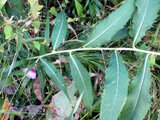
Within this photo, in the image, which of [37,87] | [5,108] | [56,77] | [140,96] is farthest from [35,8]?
[140,96]

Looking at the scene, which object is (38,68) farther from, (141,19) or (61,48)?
(141,19)

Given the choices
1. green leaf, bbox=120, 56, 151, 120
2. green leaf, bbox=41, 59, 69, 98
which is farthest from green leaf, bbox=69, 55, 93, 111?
green leaf, bbox=120, 56, 151, 120

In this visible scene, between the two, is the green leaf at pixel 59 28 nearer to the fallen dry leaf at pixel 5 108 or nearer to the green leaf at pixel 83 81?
the green leaf at pixel 83 81

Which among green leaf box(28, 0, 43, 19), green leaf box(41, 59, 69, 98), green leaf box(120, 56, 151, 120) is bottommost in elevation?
green leaf box(120, 56, 151, 120)

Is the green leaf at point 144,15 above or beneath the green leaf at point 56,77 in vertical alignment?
above

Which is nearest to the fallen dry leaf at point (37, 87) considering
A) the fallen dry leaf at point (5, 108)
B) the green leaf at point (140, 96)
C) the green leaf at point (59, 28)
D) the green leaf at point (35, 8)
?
the fallen dry leaf at point (5, 108)

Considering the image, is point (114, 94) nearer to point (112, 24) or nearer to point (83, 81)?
point (83, 81)

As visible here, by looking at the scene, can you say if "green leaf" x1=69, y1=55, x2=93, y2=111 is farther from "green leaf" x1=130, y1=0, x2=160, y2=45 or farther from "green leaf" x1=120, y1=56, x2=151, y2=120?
"green leaf" x1=130, y1=0, x2=160, y2=45

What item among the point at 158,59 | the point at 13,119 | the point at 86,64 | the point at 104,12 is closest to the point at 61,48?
the point at 86,64
